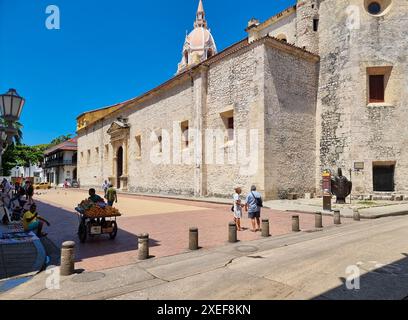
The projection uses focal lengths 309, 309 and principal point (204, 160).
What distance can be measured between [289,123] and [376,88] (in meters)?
6.26

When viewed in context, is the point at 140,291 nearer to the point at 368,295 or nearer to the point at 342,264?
the point at 368,295

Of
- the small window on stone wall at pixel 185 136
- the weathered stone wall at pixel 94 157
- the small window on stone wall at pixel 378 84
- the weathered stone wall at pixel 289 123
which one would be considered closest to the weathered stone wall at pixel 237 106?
the weathered stone wall at pixel 289 123

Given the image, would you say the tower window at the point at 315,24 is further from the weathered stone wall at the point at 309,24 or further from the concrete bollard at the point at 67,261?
the concrete bollard at the point at 67,261

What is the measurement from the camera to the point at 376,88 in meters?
19.9

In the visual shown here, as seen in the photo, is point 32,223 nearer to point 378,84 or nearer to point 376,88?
point 376,88

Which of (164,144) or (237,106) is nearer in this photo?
(237,106)

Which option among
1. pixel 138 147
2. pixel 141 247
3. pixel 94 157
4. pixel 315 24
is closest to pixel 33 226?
pixel 141 247

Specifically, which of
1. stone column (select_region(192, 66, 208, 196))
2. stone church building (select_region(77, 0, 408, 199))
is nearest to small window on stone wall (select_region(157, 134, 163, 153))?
stone church building (select_region(77, 0, 408, 199))

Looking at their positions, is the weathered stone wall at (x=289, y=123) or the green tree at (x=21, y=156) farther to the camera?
the green tree at (x=21, y=156)

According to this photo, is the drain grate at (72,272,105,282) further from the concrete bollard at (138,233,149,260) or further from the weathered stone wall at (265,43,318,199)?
the weathered stone wall at (265,43,318,199)

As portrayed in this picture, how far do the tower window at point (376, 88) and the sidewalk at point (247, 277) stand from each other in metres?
15.4

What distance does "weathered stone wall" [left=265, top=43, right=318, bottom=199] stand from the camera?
18141 mm

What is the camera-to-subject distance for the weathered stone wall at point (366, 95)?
19.0 m
